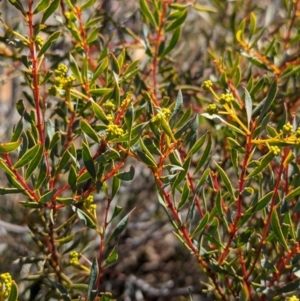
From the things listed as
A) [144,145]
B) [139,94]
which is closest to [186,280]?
[139,94]

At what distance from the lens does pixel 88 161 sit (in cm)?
84

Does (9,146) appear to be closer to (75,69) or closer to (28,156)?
(28,156)

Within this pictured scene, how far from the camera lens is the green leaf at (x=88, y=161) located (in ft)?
2.75

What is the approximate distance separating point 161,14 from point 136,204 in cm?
106

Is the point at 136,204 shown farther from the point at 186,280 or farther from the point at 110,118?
the point at 110,118

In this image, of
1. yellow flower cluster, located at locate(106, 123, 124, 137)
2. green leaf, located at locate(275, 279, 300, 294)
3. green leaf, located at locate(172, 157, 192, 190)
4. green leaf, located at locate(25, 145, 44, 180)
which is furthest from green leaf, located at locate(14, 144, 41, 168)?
green leaf, located at locate(275, 279, 300, 294)

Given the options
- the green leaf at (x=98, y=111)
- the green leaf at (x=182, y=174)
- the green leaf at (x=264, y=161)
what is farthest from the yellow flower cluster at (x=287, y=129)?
→ the green leaf at (x=98, y=111)

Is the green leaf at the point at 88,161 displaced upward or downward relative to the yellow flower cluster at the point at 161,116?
downward

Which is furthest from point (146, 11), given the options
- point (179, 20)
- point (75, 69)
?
point (75, 69)

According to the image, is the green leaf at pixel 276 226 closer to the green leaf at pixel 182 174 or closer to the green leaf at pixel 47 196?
the green leaf at pixel 182 174

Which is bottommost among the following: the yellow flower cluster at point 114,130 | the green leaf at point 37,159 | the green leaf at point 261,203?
the green leaf at point 261,203

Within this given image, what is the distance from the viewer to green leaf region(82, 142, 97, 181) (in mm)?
837

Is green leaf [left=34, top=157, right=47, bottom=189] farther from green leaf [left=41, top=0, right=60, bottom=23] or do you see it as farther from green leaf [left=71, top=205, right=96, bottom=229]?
green leaf [left=41, top=0, right=60, bottom=23]

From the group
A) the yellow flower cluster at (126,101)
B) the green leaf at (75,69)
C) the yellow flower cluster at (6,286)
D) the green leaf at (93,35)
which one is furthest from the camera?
the green leaf at (93,35)
